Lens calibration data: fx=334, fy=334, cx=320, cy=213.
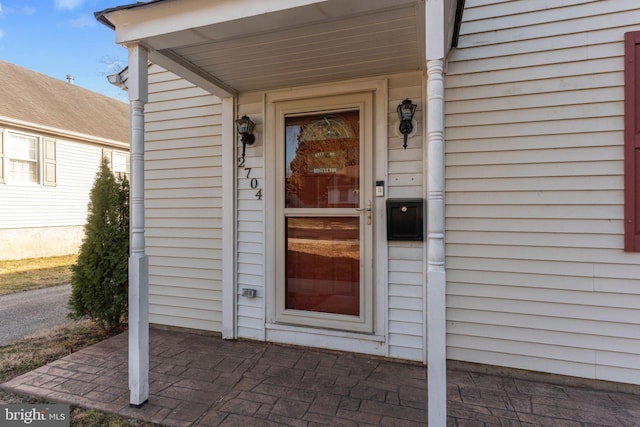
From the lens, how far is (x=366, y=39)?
85.7 inches

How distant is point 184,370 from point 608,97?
11.7 feet

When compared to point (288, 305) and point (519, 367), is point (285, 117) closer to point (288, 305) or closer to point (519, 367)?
point (288, 305)

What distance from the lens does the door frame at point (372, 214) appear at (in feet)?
8.83

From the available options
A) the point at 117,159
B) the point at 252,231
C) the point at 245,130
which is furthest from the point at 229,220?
the point at 117,159

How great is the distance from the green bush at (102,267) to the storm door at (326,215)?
1.60m

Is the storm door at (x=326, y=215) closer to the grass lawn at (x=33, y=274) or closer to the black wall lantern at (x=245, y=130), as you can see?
the black wall lantern at (x=245, y=130)

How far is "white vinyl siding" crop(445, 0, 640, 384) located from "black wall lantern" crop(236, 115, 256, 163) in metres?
1.67

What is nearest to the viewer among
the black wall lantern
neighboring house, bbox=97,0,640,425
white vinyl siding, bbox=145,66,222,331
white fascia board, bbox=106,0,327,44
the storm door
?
white fascia board, bbox=106,0,327,44

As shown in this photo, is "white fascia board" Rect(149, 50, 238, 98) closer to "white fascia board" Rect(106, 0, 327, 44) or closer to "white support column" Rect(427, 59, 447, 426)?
"white fascia board" Rect(106, 0, 327, 44)

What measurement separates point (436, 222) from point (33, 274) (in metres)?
7.36

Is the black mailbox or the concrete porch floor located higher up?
the black mailbox

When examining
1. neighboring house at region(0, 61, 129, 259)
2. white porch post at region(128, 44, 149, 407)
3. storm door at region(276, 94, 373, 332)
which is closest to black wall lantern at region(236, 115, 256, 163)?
storm door at region(276, 94, 373, 332)

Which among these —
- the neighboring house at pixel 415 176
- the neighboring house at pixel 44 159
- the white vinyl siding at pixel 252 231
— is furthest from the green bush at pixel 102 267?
the neighboring house at pixel 44 159

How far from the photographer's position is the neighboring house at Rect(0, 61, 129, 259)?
732 centimetres
